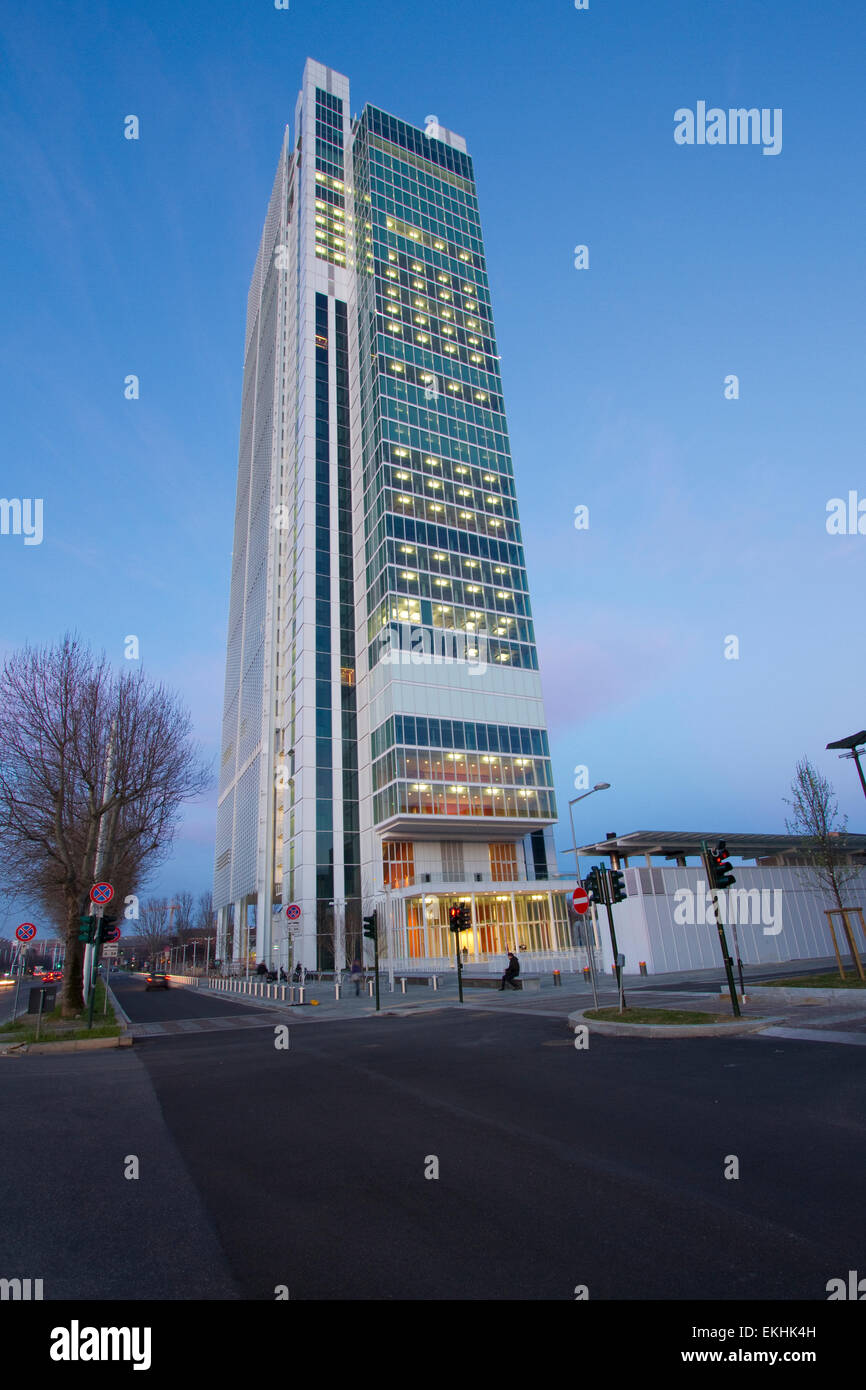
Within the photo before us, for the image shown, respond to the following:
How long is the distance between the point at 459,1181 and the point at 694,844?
110 feet

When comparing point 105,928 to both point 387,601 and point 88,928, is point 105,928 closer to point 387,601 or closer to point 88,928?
point 88,928

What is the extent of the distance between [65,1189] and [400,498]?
6491 centimetres

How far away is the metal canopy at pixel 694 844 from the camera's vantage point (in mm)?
33691

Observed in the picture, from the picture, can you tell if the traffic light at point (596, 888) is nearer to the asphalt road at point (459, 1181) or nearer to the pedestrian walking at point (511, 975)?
the asphalt road at point (459, 1181)

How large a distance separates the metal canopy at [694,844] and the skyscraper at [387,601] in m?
19.7

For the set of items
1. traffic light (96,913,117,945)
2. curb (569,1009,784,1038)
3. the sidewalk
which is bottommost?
the sidewalk

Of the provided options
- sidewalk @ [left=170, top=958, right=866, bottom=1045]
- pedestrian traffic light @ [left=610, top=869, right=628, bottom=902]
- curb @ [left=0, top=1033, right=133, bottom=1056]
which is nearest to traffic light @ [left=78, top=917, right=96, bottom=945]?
curb @ [left=0, top=1033, right=133, bottom=1056]

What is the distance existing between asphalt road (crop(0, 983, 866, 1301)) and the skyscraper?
4114 centimetres

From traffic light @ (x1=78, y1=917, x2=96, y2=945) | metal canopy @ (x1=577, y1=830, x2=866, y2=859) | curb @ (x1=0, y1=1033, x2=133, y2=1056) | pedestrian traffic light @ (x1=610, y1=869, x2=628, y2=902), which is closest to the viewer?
curb @ (x1=0, y1=1033, x2=133, y2=1056)

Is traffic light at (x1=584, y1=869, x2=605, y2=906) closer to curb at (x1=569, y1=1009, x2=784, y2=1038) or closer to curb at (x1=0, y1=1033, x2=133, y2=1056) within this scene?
curb at (x1=569, y1=1009, x2=784, y2=1038)

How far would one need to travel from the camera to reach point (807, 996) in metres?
17.1

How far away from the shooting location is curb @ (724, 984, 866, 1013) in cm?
1603

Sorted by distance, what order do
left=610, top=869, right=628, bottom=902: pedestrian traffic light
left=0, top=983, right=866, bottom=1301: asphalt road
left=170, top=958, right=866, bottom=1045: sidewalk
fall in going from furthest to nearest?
left=610, top=869, right=628, bottom=902: pedestrian traffic light < left=170, top=958, right=866, bottom=1045: sidewalk < left=0, top=983, right=866, bottom=1301: asphalt road
